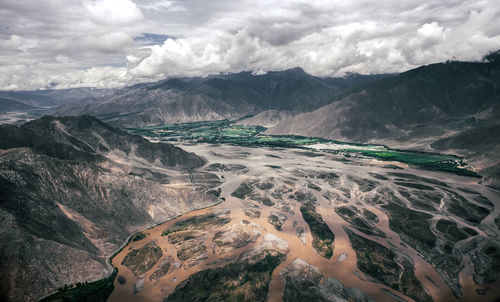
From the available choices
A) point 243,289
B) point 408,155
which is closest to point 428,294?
point 243,289

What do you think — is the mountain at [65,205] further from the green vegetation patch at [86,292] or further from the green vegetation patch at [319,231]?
the green vegetation patch at [319,231]

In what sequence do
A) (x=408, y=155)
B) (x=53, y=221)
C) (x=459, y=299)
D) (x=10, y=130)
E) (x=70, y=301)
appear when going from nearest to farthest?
1. (x=70, y=301)
2. (x=459, y=299)
3. (x=53, y=221)
4. (x=10, y=130)
5. (x=408, y=155)

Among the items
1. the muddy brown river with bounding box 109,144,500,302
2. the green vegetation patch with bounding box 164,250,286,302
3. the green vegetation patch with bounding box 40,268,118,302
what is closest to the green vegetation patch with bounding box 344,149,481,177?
the muddy brown river with bounding box 109,144,500,302

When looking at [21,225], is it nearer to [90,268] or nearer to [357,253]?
[90,268]

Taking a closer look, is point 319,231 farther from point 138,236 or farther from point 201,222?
point 138,236

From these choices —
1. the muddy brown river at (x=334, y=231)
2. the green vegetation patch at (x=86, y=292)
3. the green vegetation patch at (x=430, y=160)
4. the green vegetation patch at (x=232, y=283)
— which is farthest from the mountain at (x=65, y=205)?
the green vegetation patch at (x=430, y=160)

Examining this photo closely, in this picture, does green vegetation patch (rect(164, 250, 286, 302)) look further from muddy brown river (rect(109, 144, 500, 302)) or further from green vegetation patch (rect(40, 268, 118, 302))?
green vegetation patch (rect(40, 268, 118, 302))
